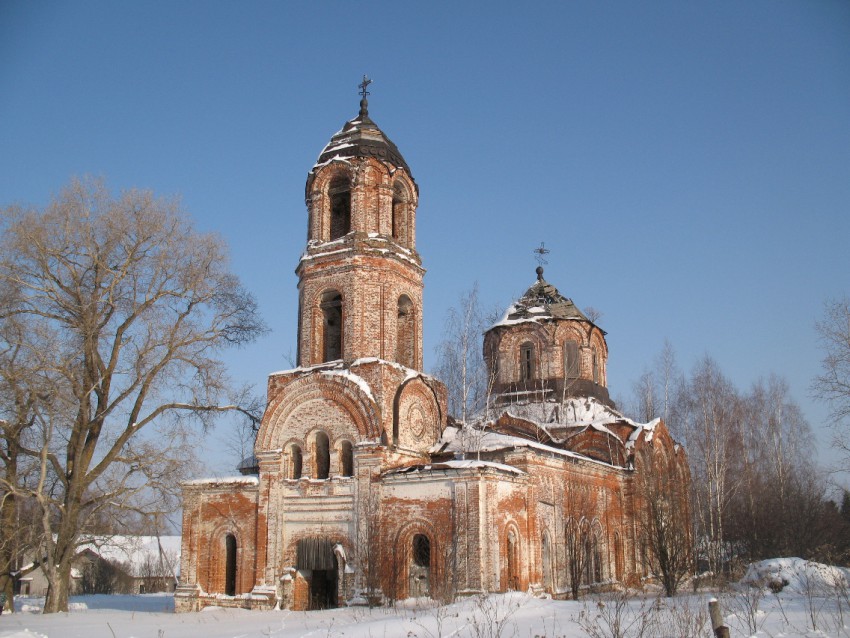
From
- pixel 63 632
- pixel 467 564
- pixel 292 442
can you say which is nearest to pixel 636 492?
pixel 467 564

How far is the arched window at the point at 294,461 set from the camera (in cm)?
1985

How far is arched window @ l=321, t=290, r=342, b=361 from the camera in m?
21.1

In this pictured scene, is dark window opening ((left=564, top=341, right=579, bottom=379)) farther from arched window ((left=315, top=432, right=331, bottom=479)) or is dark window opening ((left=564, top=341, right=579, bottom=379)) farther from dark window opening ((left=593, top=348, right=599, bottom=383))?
arched window ((left=315, top=432, right=331, bottom=479))

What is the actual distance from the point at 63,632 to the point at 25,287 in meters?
8.19

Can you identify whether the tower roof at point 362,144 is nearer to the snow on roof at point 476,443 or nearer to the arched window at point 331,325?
the arched window at point 331,325

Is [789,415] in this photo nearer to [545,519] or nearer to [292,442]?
[545,519]

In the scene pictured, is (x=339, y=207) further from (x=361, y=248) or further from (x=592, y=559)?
(x=592, y=559)

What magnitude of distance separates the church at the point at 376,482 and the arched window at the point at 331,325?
51 mm

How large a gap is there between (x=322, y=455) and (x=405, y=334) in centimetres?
393

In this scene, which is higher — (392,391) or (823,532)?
(392,391)

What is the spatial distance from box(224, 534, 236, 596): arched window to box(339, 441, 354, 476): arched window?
345 centimetres

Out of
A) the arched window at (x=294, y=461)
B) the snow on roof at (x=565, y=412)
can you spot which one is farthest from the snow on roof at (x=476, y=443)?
the snow on roof at (x=565, y=412)

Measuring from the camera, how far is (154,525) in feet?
60.1

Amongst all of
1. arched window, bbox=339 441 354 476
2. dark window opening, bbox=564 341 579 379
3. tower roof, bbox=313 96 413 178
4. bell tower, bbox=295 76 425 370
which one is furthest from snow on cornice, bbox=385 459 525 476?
dark window opening, bbox=564 341 579 379
